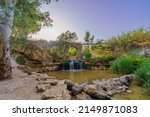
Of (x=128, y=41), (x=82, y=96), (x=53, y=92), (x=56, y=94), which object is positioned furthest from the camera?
(x=128, y=41)

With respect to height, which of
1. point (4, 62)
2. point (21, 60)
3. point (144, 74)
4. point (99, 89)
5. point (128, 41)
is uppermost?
point (128, 41)

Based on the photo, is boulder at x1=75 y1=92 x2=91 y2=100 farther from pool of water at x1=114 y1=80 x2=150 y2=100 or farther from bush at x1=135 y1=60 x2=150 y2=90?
bush at x1=135 y1=60 x2=150 y2=90

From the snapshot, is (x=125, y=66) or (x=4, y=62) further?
(x=125, y=66)

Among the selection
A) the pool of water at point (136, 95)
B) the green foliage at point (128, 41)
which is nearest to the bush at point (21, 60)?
the green foliage at point (128, 41)

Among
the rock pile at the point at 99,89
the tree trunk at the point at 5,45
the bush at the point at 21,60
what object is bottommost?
the rock pile at the point at 99,89

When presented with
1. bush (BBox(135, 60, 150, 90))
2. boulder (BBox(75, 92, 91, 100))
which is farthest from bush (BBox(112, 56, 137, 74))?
boulder (BBox(75, 92, 91, 100))

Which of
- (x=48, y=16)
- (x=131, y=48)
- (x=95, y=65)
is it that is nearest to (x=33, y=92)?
(x=48, y=16)

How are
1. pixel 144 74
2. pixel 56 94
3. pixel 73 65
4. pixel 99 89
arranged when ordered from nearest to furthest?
pixel 56 94, pixel 99 89, pixel 144 74, pixel 73 65

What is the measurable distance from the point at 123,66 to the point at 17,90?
5895mm

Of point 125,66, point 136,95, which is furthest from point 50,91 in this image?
point 125,66

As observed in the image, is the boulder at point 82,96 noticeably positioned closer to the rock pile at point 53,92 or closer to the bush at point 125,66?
the rock pile at point 53,92

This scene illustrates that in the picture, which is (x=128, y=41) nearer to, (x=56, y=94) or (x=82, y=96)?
(x=82, y=96)

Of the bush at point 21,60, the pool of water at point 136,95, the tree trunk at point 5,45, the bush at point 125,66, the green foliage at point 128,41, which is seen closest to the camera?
the pool of water at point 136,95

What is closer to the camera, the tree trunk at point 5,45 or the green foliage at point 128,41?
the tree trunk at point 5,45
